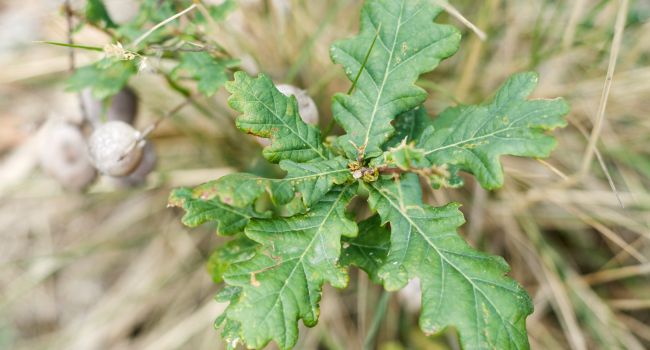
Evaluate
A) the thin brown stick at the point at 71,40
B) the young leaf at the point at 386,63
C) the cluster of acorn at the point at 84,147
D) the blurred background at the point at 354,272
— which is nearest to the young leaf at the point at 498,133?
the young leaf at the point at 386,63

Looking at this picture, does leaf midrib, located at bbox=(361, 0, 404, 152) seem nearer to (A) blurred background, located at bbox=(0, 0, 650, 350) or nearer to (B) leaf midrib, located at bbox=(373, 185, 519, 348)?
(B) leaf midrib, located at bbox=(373, 185, 519, 348)

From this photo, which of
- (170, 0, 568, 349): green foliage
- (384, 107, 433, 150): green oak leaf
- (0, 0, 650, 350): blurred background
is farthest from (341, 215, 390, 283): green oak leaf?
(0, 0, 650, 350): blurred background

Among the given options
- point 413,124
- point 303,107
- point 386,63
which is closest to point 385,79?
point 386,63

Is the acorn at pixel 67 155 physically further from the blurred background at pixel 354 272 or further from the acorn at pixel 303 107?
the acorn at pixel 303 107

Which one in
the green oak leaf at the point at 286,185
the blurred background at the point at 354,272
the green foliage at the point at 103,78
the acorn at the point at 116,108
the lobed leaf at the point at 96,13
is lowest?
the blurred background at the point at 354,272

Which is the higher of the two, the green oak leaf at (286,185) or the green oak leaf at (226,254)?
the green oak leaf at (286,185)

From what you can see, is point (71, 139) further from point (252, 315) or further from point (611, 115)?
point (611, 115)

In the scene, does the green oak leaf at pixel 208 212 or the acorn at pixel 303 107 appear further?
the acorn at pixel 303 107

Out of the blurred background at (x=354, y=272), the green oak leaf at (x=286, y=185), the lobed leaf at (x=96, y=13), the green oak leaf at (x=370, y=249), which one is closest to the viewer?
the green oak leaf at (x=286, y=185)

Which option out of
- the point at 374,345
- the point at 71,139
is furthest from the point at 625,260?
the point at 71,139
